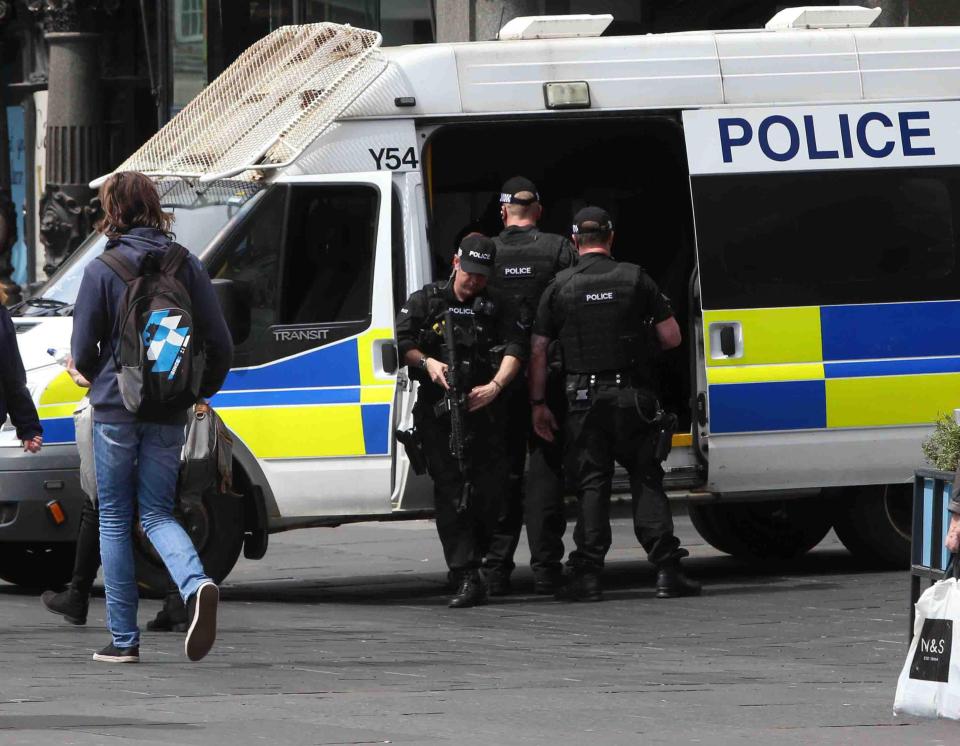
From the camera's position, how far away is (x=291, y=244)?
9.70 metres

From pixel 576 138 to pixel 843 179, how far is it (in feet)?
5.44

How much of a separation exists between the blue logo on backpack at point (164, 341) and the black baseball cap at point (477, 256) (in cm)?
209

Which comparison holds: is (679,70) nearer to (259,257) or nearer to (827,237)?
(827,237)

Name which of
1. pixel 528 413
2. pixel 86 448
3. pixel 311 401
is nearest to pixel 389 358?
pixel 311 401

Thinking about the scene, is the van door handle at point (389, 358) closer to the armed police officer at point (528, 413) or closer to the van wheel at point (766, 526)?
the armed police officer at point (528, 413)

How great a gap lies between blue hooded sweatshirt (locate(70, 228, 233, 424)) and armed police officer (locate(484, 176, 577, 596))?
→ 220cm

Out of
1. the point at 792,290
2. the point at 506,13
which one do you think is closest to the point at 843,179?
the point at 792,290

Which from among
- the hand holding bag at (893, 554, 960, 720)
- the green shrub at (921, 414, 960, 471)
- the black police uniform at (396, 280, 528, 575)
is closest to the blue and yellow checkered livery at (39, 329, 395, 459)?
the black police uniform at (396, 280, 528, 575)

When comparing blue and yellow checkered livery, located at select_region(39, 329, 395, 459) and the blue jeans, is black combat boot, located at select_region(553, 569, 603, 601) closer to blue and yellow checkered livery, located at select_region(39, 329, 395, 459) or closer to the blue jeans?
blue and yellow checkered livery, located at select_region(39, 329, 395, 459)

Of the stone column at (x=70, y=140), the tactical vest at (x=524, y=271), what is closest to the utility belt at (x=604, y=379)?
the tactical vest at (x=524, y=271)

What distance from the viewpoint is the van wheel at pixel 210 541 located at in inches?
374

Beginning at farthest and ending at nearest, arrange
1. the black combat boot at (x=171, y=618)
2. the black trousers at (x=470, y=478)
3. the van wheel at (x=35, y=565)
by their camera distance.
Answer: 1. the van wheel at (x=35, y=565)
2. the black trousers at (x=470, y=478)
3. the black combat boot at (x=171, y=618)

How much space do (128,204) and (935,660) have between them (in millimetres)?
3194

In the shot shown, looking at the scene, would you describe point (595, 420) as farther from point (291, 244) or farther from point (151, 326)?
point (151, 326)
